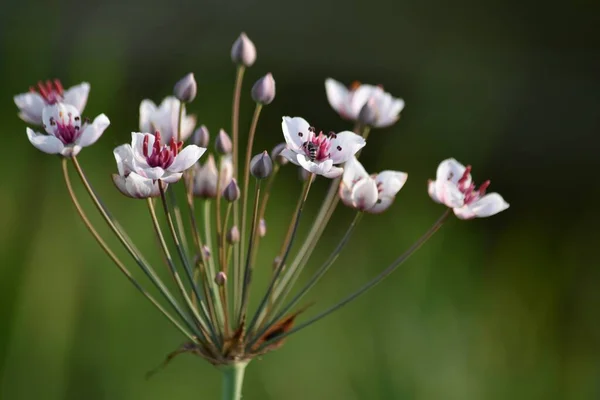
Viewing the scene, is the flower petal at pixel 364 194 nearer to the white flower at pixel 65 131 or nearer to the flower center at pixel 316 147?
the flower center at pixel 316 147

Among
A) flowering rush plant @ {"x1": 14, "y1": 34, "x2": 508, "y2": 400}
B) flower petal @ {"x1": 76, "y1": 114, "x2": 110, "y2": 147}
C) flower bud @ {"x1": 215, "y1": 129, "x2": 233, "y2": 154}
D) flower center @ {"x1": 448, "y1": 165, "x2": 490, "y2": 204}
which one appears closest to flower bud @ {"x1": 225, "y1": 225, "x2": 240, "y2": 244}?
flowering rush plant @ {"x1": 14, "y1": 34, "x2": 508, "y2": 400}

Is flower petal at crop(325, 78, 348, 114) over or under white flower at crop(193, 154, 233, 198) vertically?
over

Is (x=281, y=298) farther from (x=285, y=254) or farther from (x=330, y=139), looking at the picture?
(x=330, y=139)

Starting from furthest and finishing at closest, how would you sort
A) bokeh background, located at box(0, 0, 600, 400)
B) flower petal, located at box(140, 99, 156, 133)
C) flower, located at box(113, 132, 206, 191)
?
bokeh background, located at box(0, 0, 600, 400) → flower petal, located at box(140, 99, 156, 133) → flower, located at box(113, 132, 206, 191)

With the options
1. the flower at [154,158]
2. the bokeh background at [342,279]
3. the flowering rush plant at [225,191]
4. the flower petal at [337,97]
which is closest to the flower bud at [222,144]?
the flowering rush plant at [225,191]

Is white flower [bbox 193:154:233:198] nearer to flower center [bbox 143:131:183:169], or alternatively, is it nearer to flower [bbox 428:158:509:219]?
flower center [bbox 143:131:183:169]

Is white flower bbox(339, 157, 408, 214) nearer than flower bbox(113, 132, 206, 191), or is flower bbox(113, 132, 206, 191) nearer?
flower bbox(113, 132, 206, 191)

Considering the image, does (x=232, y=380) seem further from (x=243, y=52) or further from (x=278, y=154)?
(x=243, y=52)

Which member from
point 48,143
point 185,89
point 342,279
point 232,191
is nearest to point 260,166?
point 232,191
